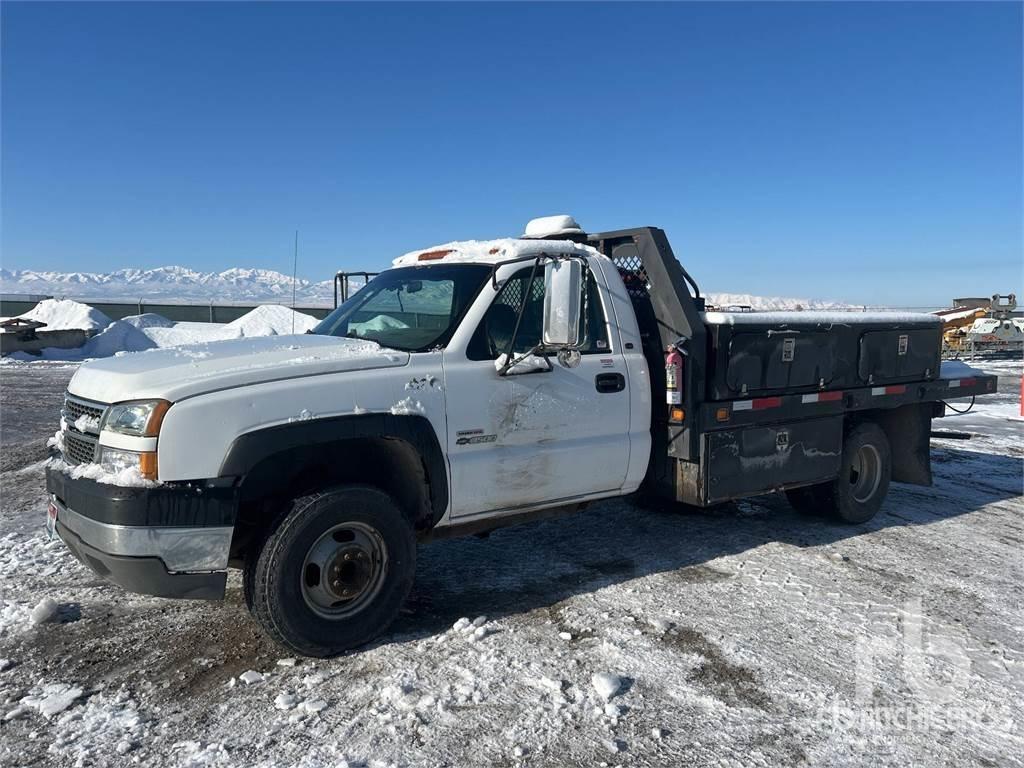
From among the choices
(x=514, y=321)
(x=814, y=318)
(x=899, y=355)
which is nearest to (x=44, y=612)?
(x=514, y=321)

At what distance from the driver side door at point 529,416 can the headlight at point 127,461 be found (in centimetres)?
145

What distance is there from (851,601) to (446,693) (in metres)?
2.71

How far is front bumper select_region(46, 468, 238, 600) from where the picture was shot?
3.46 m

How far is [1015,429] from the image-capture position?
1206 cm

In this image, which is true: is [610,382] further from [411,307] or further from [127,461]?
[127,461]

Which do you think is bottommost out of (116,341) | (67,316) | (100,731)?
(100,731)

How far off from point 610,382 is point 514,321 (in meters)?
0.76

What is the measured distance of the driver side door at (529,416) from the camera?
4.28 metres

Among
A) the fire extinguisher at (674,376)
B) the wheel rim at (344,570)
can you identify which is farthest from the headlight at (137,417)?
the fire extinguisher at (674,376)

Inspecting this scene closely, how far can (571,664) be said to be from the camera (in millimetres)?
3863

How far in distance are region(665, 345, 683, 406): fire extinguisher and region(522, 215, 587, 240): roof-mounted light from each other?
118 centimetres

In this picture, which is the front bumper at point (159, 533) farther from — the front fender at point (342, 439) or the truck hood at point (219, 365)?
the truck hood at point (219, 365)

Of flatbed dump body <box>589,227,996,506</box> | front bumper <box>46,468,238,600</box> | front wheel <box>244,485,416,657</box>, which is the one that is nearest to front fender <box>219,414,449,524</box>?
front bumper <box>46,468,238,600</box>

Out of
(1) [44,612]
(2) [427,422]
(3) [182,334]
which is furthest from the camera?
(3) [182,334]
